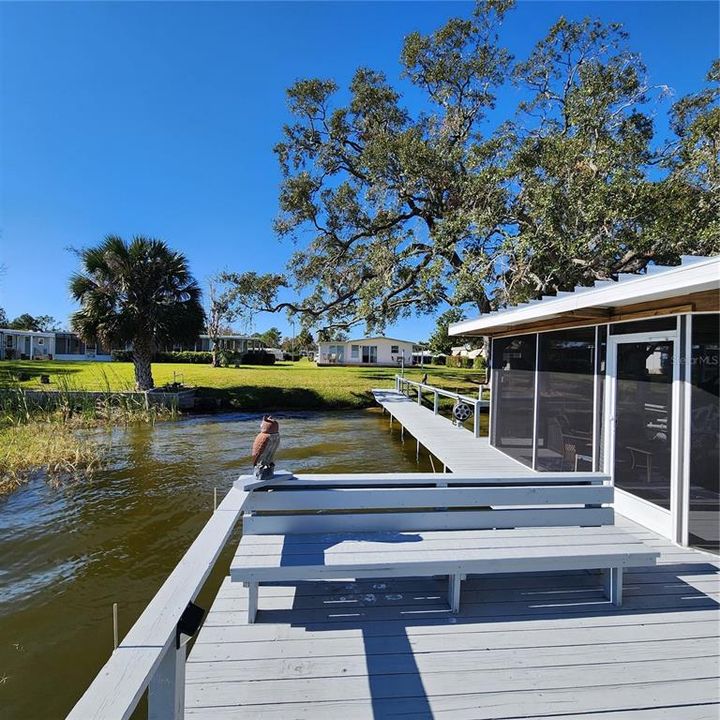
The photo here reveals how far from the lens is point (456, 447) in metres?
8.41

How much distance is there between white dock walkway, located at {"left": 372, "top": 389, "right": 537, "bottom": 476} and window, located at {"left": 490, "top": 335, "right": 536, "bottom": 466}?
242mm

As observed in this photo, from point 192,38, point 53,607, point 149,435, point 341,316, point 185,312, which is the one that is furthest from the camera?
point 341,316

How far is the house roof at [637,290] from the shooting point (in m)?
3.11

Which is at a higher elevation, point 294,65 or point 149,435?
point 294,65

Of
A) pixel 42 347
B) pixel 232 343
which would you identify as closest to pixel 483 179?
pixel 42 347

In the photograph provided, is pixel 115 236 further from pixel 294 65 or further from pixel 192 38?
pixel 294 65

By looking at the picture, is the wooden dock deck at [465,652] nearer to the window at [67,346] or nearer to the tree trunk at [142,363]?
the tree trunk at [142,363]

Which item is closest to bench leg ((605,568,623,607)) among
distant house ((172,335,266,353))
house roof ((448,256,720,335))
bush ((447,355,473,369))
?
house roof ((448,256,720,335))

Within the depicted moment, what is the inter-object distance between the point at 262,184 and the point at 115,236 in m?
6.81

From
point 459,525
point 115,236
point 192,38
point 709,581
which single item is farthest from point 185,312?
point 709,581

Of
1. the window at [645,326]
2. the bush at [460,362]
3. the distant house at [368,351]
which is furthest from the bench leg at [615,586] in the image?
the distant house at [368,351]

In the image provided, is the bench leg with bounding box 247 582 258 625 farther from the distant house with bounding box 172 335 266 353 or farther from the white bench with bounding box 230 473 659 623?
→ the distant house with bounding box 172 335 266 353

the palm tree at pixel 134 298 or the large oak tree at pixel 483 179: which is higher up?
the large oak tree at pixel 483 179

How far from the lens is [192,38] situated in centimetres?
996
